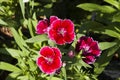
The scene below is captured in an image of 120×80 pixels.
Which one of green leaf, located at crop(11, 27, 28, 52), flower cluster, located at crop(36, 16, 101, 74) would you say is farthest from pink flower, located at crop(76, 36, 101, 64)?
→ green leaf, located at crop(11, 27, 28, 52)

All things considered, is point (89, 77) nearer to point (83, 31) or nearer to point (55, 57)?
point (83, 31)

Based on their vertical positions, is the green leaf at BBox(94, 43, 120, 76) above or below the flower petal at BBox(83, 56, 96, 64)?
below

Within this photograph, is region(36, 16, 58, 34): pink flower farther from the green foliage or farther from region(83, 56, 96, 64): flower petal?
region(83, 56, 96, 64): flower petal

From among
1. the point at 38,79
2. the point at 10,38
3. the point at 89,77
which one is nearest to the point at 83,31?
the point at 89,77

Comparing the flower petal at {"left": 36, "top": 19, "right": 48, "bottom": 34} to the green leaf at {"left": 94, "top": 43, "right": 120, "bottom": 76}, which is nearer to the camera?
the flower petal at {"left": 36, "top": 19, "right": 48, "bottom": 34}

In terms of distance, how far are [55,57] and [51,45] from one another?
0.43ft

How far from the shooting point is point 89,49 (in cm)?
242

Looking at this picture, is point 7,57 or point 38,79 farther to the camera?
point 7,57

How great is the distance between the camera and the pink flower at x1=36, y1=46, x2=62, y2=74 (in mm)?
2184

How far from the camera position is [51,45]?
7.59ft

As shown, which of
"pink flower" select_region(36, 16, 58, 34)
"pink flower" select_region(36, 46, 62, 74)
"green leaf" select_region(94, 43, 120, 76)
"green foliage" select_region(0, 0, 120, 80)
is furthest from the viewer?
"green leaf" select_region(94, 43, 120, 76)

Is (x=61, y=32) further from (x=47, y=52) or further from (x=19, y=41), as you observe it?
(x=19, y=41)

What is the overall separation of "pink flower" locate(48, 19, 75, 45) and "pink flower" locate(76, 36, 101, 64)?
0.20 metres

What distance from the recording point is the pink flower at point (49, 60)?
2.18m
